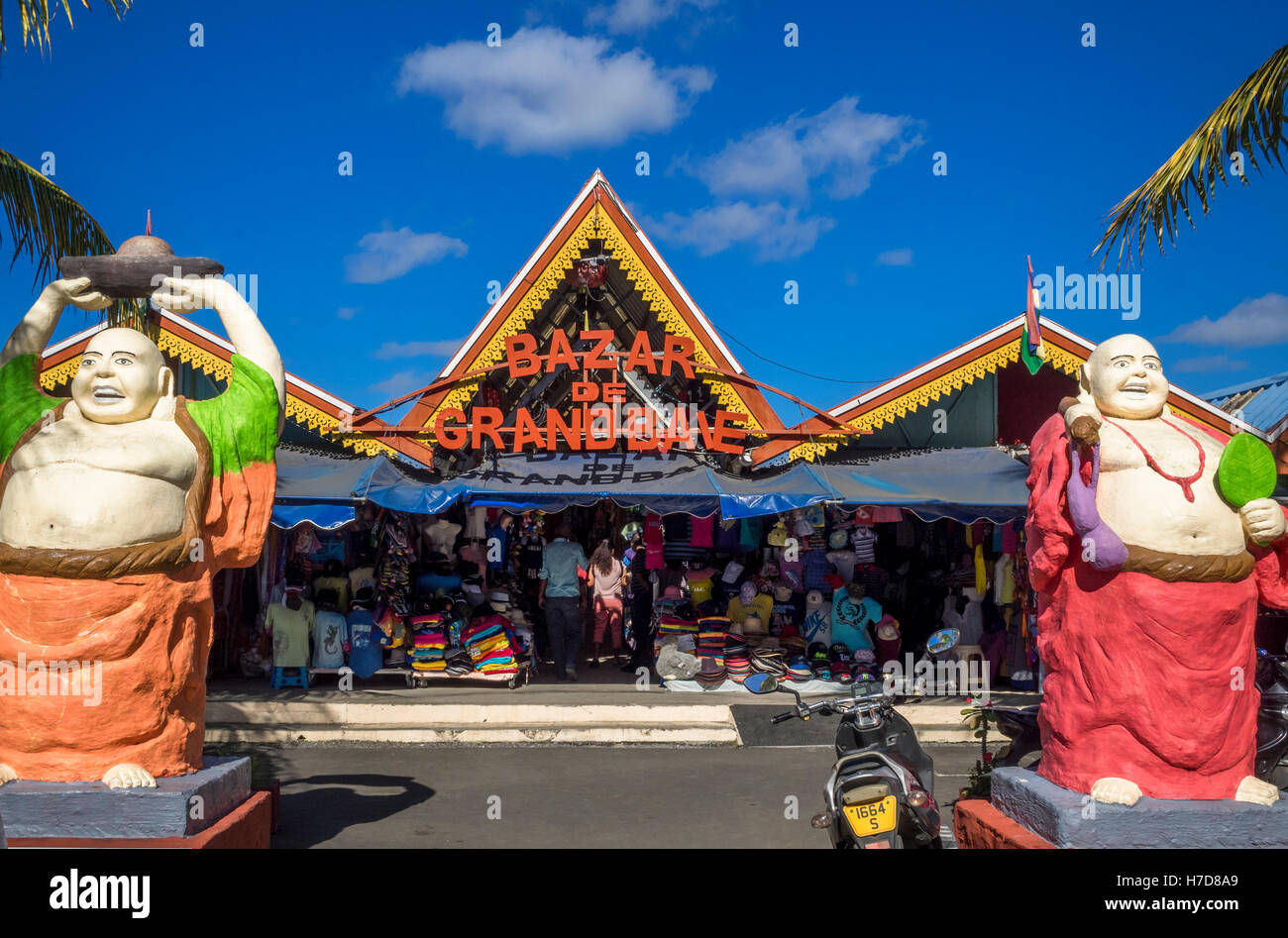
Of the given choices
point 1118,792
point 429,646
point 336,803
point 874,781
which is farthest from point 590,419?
point 1118,792

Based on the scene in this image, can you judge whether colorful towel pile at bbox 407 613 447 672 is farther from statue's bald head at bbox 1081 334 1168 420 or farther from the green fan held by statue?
the green fan held by statue

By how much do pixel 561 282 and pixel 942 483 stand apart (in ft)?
14.7

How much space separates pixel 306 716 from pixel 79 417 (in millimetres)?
5409

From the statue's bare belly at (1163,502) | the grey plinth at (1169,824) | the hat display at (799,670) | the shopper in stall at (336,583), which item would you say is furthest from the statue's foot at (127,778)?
the hat display at (799,670)

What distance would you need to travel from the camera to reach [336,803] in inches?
287

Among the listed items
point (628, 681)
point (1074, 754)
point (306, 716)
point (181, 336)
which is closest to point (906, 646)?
point (628, 681)

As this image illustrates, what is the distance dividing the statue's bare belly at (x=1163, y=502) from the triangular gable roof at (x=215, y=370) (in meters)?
7.93

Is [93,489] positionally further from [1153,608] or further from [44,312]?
[1153,608]

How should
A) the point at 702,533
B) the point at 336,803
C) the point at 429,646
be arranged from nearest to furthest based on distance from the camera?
the point at 336,803
the point at 429,646
the point at 702,533

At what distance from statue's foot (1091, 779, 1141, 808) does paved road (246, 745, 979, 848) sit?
230 centimetres

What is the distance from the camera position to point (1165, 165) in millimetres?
6832

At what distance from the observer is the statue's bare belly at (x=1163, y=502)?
4.45m

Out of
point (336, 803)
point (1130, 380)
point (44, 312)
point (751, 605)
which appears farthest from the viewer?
point (751, 605)

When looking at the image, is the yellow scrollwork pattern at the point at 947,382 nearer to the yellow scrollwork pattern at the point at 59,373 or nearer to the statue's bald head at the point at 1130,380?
the statue's bald head at the point at 1130,380
